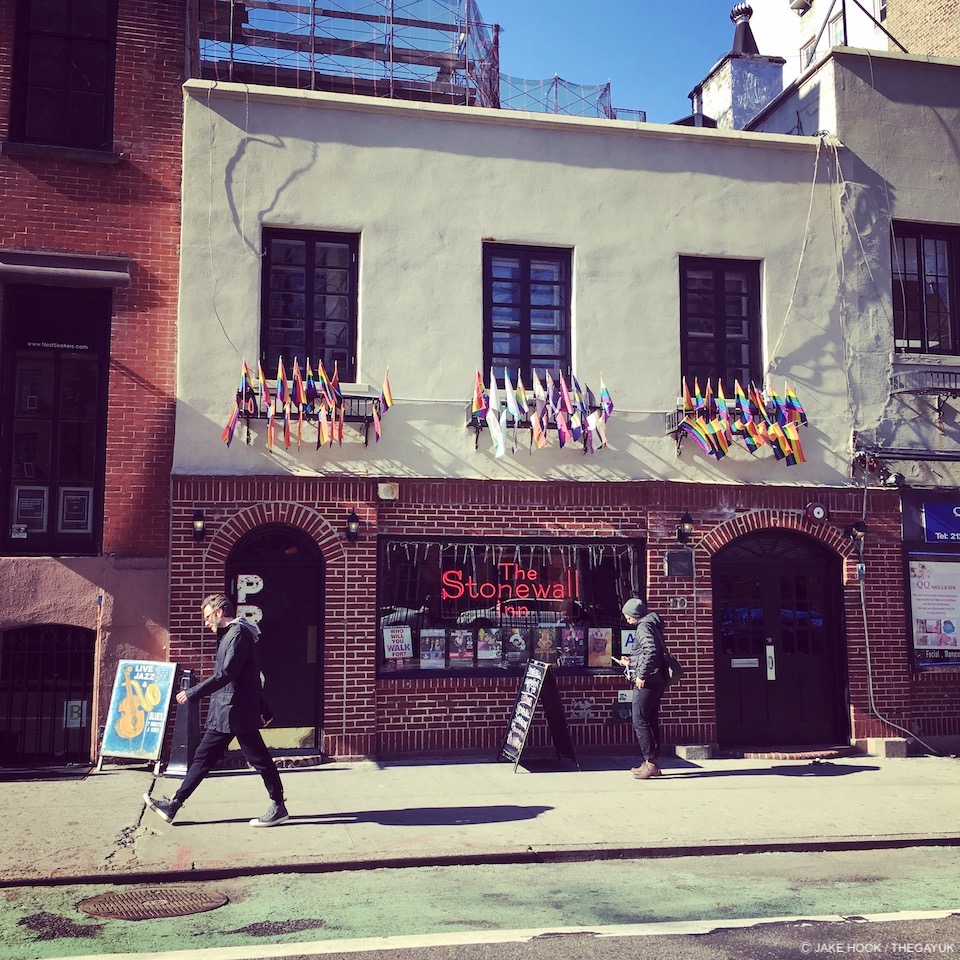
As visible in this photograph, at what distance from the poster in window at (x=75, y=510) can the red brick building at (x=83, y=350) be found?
2 centimetres

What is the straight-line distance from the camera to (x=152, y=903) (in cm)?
642

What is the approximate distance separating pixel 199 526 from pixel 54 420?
2.14 metres

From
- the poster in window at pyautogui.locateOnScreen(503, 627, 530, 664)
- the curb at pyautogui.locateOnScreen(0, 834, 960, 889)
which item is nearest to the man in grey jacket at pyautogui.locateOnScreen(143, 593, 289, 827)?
the curb at pyautogui.locateOnScreen(0, 834, 960, 889)

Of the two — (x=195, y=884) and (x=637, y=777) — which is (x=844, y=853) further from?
(x=195, y=884)

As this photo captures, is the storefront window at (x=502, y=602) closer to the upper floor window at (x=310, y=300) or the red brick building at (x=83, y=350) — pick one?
the upper floor window at (x=310, y=300)

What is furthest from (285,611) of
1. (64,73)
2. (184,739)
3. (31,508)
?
(64,73)

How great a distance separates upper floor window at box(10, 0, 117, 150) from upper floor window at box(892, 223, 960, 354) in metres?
9.96

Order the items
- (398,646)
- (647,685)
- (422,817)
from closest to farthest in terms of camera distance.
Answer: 1. (422,817)
2. (647,685)
3. (398,646)

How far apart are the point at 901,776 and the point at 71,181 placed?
1125 centimetres

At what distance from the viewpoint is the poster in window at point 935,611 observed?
41.4ft

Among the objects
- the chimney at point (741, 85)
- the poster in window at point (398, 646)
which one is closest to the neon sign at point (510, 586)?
the poster in window at point (398, 646)

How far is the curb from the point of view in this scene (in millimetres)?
6930

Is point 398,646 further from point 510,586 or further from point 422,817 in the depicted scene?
point 422,817

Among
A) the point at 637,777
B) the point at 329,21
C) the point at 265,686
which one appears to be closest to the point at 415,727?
the point at 265,686
